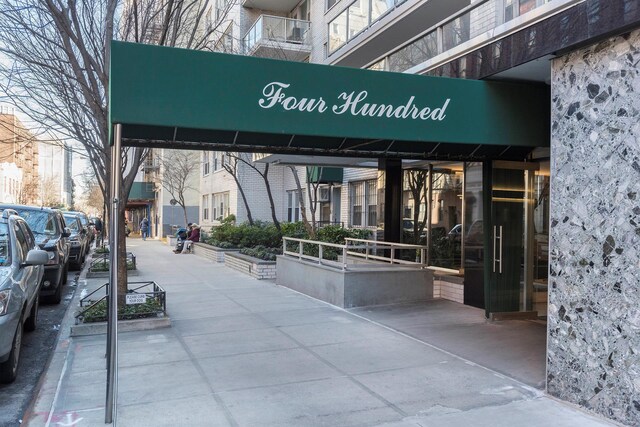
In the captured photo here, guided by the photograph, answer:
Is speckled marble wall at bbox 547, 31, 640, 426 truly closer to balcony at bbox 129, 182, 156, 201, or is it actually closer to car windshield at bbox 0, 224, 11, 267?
car windshield at bbox 0, 224, 11, 267

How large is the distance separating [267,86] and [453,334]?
4539 millimetres

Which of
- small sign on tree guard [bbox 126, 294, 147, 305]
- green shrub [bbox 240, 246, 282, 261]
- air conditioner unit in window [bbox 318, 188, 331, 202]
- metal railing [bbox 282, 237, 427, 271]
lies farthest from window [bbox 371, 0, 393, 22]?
small sign on tree guard [bbox 126, 294, 147, 305]

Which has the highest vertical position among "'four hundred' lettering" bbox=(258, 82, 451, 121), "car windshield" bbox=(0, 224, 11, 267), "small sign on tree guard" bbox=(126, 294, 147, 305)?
"'four hundred' lettering" bbox=(258, 82, 451, 121)

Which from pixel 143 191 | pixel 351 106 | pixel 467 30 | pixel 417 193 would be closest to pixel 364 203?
pixel 417 193

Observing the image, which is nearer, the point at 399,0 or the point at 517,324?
the point at 517,324

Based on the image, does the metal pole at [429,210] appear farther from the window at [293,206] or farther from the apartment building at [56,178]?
the apartment building at [56,178]

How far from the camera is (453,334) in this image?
25.6ft

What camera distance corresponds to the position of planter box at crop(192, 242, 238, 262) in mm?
19609

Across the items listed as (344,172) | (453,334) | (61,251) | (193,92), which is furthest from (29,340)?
(344,172)

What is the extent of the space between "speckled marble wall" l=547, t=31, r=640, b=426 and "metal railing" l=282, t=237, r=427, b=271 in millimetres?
4949

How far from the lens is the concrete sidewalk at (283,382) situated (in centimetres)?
477

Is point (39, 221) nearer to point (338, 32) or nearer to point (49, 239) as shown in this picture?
point (49, 239)

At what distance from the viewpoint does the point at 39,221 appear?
11867 millimetres

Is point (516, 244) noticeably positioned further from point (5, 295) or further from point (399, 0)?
point (399, 0)
